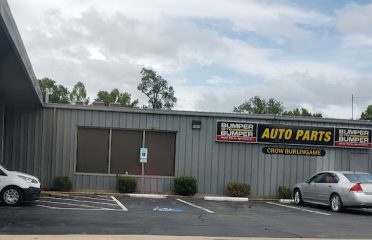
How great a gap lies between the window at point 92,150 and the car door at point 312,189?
8.08 m

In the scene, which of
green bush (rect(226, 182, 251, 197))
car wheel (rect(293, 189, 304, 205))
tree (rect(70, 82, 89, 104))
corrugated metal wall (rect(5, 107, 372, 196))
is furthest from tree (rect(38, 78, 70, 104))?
car wheel (rect(293, 189, 304, 205))

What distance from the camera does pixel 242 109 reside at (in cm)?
8194

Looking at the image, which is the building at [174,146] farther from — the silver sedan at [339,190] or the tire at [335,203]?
the tire at [335,203]

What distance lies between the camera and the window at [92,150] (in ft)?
76.9

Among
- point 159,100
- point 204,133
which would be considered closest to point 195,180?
point 204,133

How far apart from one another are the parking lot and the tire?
297 millimetres

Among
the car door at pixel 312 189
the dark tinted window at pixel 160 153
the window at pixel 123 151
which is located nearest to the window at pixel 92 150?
the window at pixel 123 151

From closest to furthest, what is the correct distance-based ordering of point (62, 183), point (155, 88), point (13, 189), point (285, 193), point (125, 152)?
point (13, 189), point (62, 183), point (285, 193), point (125, 152), point (155, 88)

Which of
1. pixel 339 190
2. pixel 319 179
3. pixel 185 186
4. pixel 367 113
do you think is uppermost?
pixel 367 113

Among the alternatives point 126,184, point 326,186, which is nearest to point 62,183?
point 126,184

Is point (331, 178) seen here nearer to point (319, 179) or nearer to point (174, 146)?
point (319, 179)

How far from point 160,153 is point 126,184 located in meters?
2.07

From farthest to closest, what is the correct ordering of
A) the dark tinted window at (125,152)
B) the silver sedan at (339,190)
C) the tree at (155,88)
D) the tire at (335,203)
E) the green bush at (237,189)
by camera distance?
1. the tree at (155,88)
2. the dark tinted window at (125,152)
3. the green bush at (237,189)
4. the tire at (335,203)
5. the silver sedan at (339,190)

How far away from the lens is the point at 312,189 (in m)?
20.4
